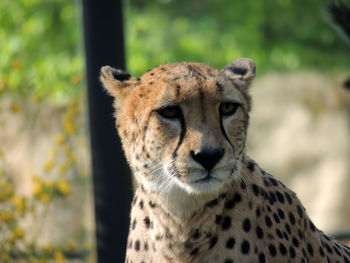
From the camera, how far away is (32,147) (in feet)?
31.7

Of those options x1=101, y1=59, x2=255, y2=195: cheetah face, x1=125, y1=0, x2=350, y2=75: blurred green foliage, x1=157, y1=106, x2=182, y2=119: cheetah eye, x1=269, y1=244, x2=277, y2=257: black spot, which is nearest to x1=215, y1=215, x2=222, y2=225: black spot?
x1=101, y1=59, x2=255, y2=195: cheetah face

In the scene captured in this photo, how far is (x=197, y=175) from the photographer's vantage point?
9.21 feet

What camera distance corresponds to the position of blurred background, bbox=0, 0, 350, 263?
9.63 meters

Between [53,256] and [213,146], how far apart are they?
10.1 feet

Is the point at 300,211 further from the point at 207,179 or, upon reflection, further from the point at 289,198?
the point at 207,179

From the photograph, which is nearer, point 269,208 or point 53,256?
point 269,208

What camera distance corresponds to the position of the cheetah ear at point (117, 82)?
3184 mm

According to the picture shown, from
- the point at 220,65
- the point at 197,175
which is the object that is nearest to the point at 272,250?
the point at 197,175

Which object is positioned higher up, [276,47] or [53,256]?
[276,47]

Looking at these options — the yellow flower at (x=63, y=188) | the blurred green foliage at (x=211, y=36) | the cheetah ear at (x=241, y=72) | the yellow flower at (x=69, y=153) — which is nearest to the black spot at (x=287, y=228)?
the cheetah ear at (x=241, y=72)

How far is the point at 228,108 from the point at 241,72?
35 cm

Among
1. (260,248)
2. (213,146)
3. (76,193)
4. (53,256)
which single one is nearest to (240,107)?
(213,146)

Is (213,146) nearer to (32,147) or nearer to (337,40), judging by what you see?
(32,147)

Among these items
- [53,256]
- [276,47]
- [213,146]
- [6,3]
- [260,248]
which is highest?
[6,3]
